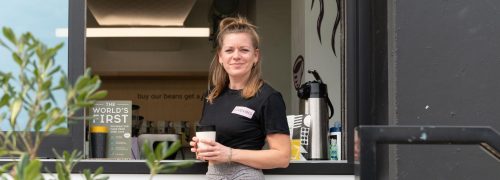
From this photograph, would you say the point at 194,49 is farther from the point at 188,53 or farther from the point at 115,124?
the point at 115,124

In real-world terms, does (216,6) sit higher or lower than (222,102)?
higher

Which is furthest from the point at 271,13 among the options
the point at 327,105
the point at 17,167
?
the point at 17,167

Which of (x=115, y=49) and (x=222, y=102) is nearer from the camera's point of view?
(x=222, y=102)

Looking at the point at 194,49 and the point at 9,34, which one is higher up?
the point at 194,49

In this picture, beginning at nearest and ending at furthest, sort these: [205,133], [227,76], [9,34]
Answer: [9,34]
[205,133]
[227,76]

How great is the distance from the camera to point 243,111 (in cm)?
290

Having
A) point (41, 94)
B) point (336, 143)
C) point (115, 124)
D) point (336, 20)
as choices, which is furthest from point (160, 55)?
point (41, 94)

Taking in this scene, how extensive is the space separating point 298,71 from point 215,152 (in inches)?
126

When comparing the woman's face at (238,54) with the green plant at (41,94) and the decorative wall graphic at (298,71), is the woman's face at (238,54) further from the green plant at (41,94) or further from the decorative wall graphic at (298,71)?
the decorative wall graphic at (298,71)

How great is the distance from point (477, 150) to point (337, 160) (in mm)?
635

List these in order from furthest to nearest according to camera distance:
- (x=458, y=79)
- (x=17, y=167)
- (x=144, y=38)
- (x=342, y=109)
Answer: (x=144, y=38) → (x=342, y=109) → (x=458, y=79) → (x=17, y=167)

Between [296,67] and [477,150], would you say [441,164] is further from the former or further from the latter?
[296,67]

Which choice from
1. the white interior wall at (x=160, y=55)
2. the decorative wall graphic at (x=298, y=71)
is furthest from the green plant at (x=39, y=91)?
the white interior wall at (x=160, y=55)

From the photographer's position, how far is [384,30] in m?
3.50
